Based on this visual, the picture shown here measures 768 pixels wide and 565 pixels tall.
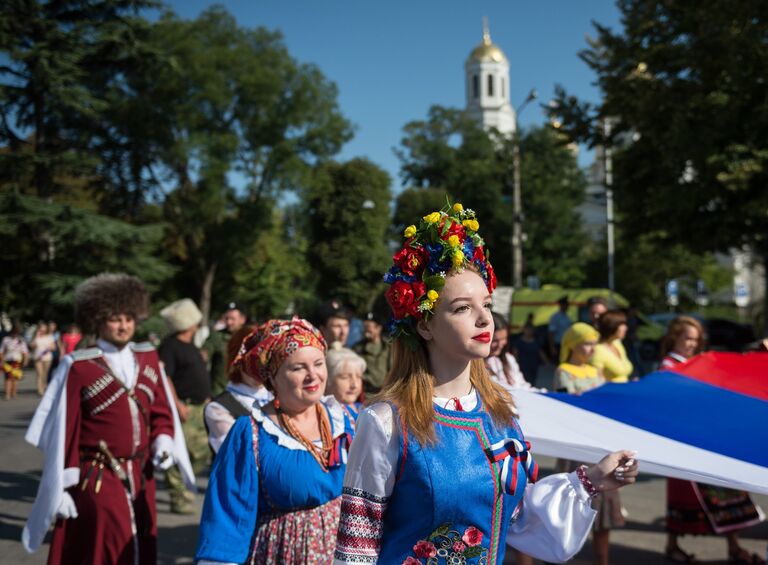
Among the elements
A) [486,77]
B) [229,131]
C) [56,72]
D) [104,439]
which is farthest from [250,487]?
[486,77]

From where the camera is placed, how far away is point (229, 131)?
1394 inches

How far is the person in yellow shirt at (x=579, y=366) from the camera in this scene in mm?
6305

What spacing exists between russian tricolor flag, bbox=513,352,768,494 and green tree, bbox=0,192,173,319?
23.9 m

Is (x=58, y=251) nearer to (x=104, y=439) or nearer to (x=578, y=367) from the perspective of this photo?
(x=578, y=367)

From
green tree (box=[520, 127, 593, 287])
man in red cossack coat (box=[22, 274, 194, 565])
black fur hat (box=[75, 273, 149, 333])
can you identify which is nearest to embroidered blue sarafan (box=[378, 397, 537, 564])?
man in red cossack coat (box=[22, 274, 194, 565])

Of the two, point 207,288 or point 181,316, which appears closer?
point 181,316

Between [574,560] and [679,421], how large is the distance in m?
2.26

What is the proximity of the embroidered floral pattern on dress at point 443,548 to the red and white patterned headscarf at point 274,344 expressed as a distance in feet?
4.30

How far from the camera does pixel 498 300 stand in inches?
1079

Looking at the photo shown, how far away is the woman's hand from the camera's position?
236 cm

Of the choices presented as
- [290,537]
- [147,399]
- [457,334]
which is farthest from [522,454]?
[147,399]

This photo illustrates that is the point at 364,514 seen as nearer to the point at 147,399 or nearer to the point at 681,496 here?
the point at 147,399

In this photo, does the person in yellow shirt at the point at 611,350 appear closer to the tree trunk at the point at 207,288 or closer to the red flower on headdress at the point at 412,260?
the red flower on headdress at the point at 412,260

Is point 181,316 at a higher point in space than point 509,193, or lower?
lower
